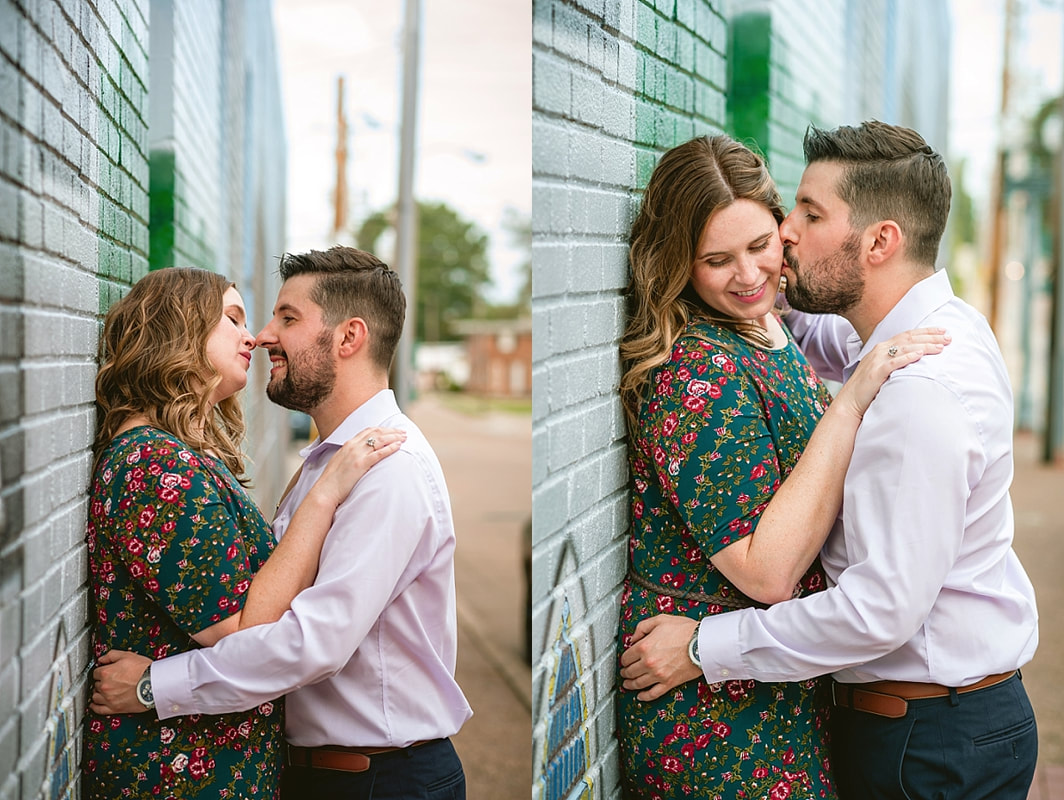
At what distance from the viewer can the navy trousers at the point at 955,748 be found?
7.11 feet

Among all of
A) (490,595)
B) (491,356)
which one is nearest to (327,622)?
(491,356)

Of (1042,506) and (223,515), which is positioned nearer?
(223,515)

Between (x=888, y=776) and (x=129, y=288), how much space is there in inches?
74.7

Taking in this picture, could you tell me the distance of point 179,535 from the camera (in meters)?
1.81

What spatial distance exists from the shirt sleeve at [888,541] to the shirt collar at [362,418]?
0.84 metres

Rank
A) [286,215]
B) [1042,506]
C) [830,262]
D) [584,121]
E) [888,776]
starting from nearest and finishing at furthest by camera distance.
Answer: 1. [584,121]
2. [888,776]
3. [830,262]
4. [286,215]
5. [1042,506]

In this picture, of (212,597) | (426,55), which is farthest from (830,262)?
(426,55)

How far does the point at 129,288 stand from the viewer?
2225 millimetres

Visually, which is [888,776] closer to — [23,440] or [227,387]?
[227,387]

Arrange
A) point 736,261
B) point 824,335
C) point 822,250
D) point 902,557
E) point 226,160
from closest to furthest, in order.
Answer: point 902,557 < point 736,261 < point 822,250 < point 824,335 < point 226,160

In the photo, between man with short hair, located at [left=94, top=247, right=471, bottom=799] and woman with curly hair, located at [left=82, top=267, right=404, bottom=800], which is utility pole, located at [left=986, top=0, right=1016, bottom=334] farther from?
woman with curly hair, located at [left=82, top=267, right=404, bottom=800]

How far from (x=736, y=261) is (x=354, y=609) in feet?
3.52

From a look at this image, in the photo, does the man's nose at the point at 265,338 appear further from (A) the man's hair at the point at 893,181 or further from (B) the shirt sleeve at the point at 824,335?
(B) the shirt sleeve at the point at 824,335

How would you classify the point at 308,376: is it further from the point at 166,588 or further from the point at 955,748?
the point at 955,748
